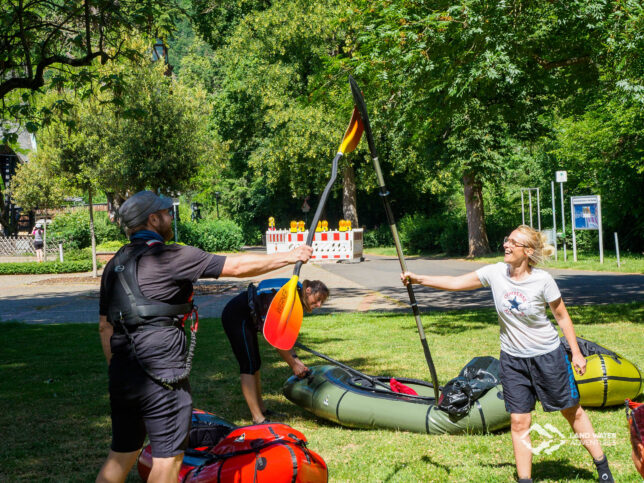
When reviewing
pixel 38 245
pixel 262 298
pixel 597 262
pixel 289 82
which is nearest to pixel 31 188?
pixel 38 245

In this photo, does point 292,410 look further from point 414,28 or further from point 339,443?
point 414,28

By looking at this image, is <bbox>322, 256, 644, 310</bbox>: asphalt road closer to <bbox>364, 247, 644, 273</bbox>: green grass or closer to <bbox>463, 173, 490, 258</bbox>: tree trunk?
<bbox>364, 247, 644, 273</bbox>: green grass

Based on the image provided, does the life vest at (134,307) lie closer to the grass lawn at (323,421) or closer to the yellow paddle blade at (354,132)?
the grass lawn at (323,421)

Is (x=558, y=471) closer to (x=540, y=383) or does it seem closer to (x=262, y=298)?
(x=540, y=383)

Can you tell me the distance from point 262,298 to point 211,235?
3124 cm

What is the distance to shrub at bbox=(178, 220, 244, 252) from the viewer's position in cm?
3484

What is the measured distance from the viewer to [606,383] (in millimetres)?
5652

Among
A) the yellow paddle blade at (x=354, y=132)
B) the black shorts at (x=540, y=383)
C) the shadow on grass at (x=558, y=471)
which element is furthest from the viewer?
the yellow paddle blade at (x=354, y=132)

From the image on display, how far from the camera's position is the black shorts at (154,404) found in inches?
122

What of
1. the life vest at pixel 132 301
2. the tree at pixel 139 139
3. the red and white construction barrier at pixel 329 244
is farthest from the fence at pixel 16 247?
the life vest at pixel 132 301

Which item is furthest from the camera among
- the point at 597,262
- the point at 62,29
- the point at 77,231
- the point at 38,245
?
the point at 77,231

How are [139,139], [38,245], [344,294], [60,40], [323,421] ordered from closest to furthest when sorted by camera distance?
[323,421] → [60,40] → [344,294] → [139,139] → [38,245]

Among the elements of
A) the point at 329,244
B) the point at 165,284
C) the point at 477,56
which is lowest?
the point at 329,244

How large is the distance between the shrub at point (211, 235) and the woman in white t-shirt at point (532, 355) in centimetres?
3117
